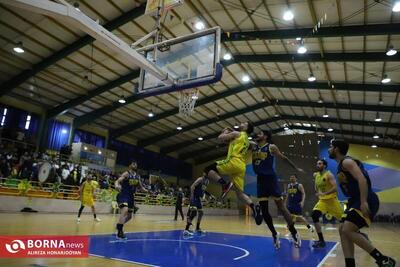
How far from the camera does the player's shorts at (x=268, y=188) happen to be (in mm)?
6746

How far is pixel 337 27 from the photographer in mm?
15141

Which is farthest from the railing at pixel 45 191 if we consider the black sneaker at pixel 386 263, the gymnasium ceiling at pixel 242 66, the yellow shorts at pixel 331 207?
the black sneaker at pixel 386 263

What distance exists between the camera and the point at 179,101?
12945mm

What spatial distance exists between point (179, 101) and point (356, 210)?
9.50m

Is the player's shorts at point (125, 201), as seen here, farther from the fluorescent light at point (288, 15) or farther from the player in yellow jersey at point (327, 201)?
the fluorescent light at point (288, 15)

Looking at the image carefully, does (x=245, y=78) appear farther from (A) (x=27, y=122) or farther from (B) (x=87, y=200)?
(A) (x=27, y=122)

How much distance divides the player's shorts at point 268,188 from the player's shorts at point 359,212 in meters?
2.38

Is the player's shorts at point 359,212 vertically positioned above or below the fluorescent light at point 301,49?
below

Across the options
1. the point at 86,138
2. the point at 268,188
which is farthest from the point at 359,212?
the point at 86,138

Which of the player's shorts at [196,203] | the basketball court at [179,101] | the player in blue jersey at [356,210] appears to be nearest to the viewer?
the player in blue jersey at [356,210]

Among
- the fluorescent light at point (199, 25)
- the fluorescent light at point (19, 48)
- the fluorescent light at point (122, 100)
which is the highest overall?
the fluorescent light at point (199, 25)

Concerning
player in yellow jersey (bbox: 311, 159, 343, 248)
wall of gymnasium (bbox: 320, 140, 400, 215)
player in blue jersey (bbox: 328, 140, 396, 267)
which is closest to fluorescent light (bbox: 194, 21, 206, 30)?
player in yellow jersey (bbox: 311, 159, 343, 248)

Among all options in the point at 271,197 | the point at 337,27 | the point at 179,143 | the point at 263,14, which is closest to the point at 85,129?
the point at 179,143

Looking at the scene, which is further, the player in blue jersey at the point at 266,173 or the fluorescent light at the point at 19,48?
the fluorescent light at the point at 19,48
